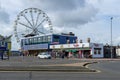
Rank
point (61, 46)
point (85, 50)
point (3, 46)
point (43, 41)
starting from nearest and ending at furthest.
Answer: point (3, 46) < point (85, 50) < point (61, 46) < point (43, 41)

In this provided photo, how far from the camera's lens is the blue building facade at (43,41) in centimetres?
11688

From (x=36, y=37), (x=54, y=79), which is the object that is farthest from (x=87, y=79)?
(x=36, y=37)

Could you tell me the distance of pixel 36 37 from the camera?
124562mm

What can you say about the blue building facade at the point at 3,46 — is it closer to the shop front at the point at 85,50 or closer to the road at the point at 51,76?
the shop front at the point at 85,50

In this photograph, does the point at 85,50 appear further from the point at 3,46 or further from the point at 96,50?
the point at 3,46

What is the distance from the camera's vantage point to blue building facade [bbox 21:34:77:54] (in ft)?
383

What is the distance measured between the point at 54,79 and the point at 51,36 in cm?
9854

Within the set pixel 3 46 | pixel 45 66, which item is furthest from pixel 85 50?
pixel 45 66

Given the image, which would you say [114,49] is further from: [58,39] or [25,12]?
[25,12]

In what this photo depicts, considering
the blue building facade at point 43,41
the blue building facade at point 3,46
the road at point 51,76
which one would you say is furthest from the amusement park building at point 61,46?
the road at point 51,76

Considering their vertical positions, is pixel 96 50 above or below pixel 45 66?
above

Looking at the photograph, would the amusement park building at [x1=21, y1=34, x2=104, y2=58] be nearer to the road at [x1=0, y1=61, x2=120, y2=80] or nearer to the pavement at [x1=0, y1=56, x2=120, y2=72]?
the pavement at [x1=0, y1=56, x2=120, y2=72]

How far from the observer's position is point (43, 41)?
121 metres

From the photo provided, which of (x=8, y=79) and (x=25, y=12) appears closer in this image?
(x=8, y=79)
